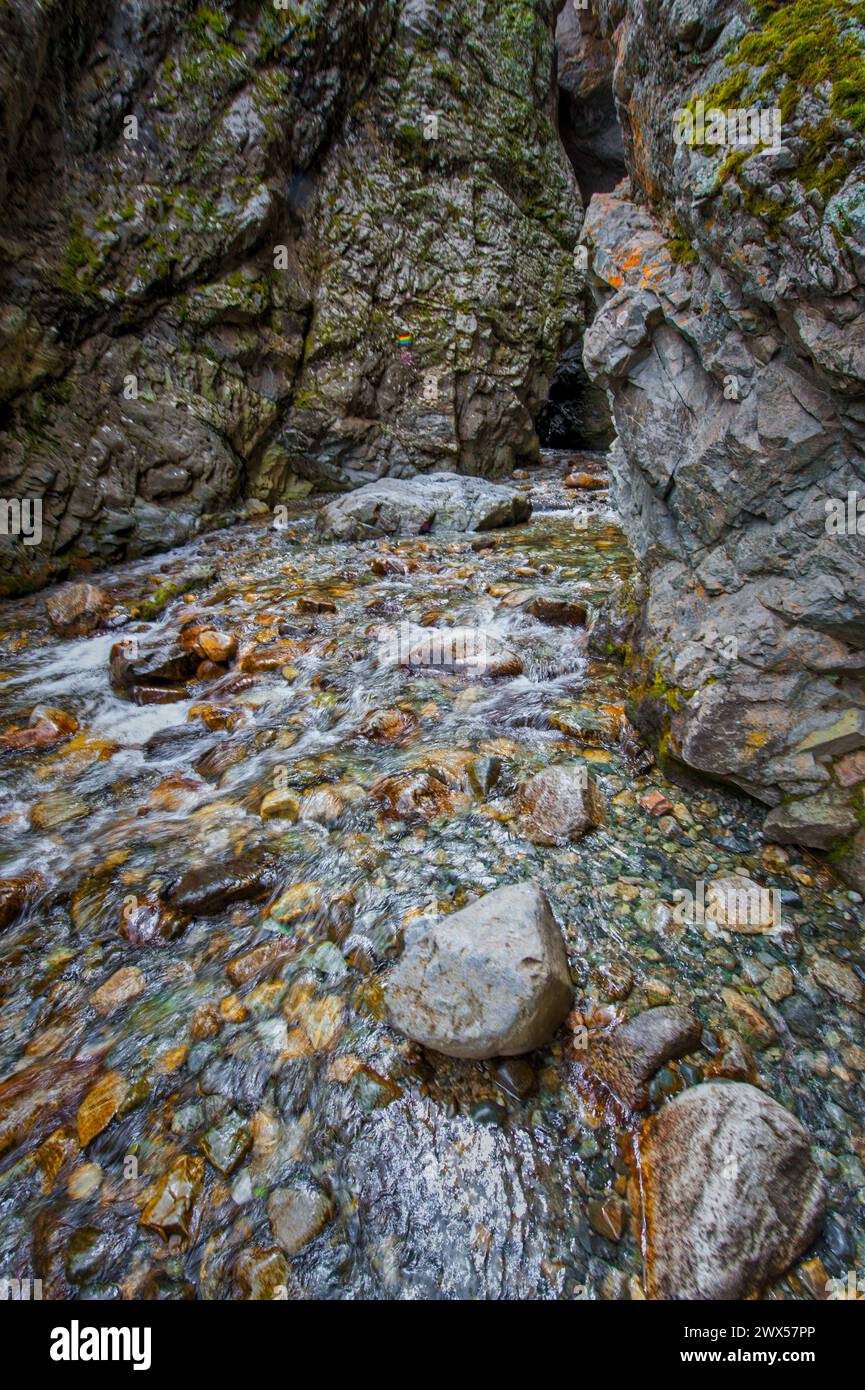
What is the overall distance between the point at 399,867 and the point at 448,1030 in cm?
98

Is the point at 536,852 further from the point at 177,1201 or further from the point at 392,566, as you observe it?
the point at 392,566

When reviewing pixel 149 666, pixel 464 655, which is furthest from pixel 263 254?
pixel 464 655

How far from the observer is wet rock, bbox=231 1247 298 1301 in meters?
1.61

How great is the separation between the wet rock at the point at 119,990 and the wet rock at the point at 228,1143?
2.49 feet

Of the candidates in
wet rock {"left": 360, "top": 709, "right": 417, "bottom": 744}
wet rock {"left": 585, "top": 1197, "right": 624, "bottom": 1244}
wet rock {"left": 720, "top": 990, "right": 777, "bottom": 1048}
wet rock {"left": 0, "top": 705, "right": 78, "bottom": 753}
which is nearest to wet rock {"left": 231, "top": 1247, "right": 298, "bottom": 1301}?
wet rock {"left": 585, "top": 1197, "right": 624, "bottom": 1244}

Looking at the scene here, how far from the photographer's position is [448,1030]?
196 centimetres

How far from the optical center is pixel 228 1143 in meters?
1.93

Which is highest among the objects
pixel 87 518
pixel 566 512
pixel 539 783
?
pixel 566 512

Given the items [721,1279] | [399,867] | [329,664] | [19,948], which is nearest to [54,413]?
[329,664]

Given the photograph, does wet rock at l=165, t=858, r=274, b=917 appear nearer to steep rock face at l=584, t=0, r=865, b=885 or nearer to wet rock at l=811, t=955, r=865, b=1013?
steep rock face at l=584, t=0, r=865, b=885

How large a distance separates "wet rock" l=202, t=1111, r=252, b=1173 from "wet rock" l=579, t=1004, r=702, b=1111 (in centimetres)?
117

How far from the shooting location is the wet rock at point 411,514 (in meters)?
9.30

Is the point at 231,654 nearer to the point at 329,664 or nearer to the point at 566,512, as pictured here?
the point at 329,664
